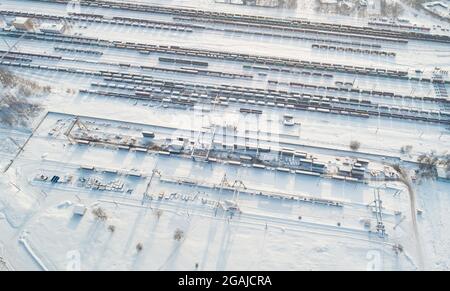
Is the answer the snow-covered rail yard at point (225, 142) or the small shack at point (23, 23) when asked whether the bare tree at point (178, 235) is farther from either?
the small shack at point (23, 23)

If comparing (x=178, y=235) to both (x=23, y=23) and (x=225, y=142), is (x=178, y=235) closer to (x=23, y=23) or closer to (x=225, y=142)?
(x=225, y=142)

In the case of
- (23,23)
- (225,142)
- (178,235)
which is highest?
(23,23)

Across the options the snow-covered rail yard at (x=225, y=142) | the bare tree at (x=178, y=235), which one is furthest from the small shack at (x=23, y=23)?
the bare tree at (x=178, y=235)

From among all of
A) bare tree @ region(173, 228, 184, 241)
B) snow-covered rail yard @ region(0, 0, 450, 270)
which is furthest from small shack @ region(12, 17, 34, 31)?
bare tree @ region(173, 228, 184, 241)

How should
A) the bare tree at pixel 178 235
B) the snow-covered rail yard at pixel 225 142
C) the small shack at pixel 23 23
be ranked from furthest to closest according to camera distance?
1. the small shack at pixel 23 23
2. the bare tree at pixel 178 235
3. the snow-covered rail yard at pixel 225 142

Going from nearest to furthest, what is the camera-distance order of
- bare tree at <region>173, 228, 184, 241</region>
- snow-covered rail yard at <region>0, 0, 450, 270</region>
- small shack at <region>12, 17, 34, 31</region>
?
1. snow-covered rail yard at <region>0, 0, 450, 270</region>
2. bare tree at <region>173, 228, 184, 241</region>
3. small shack at <region>12, 17, 34, 31</region>

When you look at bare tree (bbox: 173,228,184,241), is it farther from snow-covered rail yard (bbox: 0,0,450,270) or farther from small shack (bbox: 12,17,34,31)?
small shack (bbox: 12,17,34,31)

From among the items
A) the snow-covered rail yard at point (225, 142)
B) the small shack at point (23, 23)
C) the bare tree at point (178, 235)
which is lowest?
the bare tree at point (178, 235)

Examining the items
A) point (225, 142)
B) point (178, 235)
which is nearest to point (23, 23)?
point (225, 142)
